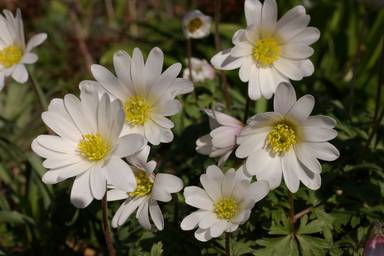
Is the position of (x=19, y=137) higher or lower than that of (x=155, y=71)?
lower

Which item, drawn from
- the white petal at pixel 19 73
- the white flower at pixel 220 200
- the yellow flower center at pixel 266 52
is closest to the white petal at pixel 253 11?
the yellow flower center at pixel 266 52

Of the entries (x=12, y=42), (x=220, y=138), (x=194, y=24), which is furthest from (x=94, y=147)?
(x=194, y=24)

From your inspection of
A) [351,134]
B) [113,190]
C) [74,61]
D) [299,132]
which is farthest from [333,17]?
[113,190]

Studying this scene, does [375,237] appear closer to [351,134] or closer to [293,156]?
[293,156]

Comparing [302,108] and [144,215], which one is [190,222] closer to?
[144,215]

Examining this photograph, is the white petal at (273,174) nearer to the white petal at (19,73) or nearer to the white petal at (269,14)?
the white petal at (269,14)

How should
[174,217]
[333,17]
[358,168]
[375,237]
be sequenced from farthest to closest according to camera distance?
[333,17]
[358,168]
[174,217]
[375,237]

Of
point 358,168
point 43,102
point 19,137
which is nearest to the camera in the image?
point 358,168

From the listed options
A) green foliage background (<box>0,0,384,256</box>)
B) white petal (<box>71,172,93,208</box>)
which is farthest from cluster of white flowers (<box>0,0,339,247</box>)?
green foliage background (<box>0,0,384,256</box>)
